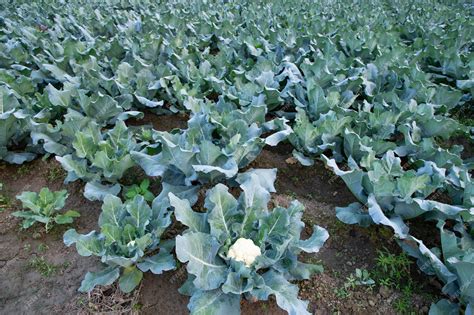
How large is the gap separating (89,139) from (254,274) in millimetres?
1744

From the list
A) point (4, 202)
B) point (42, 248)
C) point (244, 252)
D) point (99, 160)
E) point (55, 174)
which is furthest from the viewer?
point (55, 174)

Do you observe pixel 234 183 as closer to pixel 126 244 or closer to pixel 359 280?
pixel 126 244

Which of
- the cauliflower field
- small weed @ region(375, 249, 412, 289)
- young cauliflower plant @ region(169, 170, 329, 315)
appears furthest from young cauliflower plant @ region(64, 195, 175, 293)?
small weed @ region(375, 249, 412, 289)

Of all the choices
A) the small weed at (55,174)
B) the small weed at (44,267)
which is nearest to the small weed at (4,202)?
the small weed at (55,174)

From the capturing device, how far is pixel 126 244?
7.68 feet

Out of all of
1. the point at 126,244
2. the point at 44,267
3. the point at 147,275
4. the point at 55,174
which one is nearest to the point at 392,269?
the point at 147,275

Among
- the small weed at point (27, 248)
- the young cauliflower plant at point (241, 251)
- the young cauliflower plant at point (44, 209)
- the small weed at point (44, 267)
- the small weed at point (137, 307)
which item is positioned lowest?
the small weed at point (27, 248)

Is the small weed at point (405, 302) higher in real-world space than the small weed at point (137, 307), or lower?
higher

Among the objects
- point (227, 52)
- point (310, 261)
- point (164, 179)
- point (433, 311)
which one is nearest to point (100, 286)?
point (164, 179)

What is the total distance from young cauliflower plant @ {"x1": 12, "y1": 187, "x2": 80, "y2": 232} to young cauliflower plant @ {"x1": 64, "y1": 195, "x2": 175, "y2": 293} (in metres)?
0.53

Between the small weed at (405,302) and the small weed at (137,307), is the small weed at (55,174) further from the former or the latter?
the small weed at (405,302)

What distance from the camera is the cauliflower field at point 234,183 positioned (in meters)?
2.30

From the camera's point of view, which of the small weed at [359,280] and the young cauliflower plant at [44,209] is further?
the young cauliflower plant at [44,209]

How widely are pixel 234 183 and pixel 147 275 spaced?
0.97 meters
